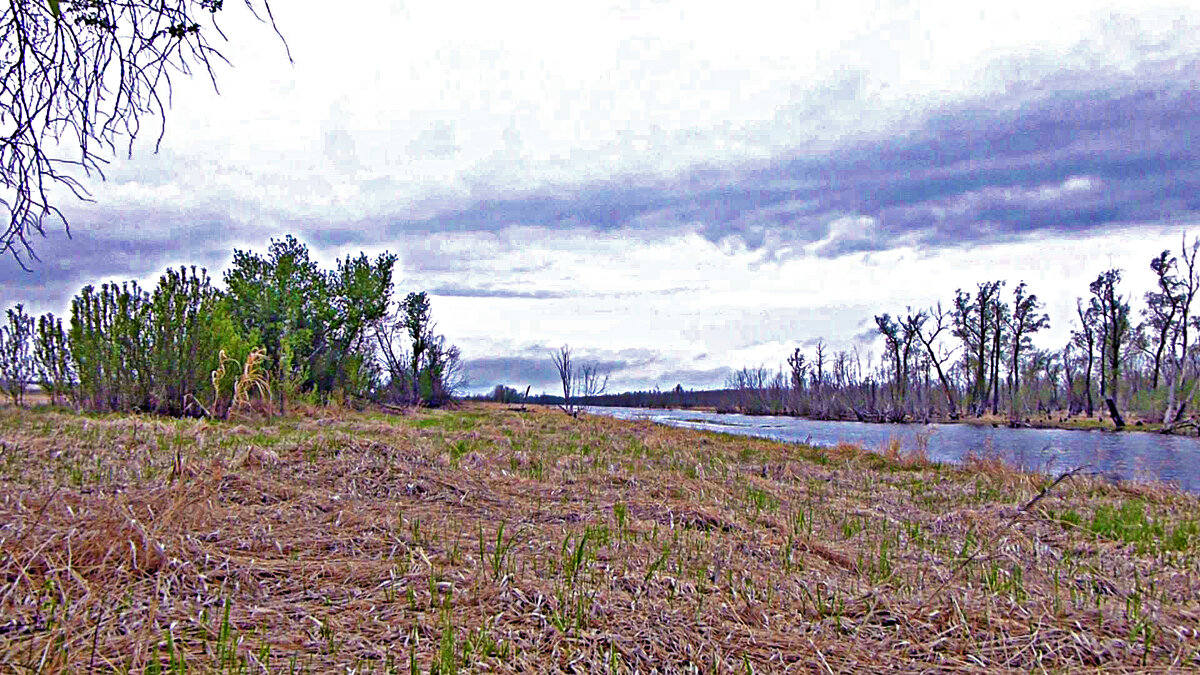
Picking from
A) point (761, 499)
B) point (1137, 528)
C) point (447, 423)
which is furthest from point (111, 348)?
point (1137, 528)

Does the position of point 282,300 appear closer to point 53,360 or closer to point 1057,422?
point 53,360

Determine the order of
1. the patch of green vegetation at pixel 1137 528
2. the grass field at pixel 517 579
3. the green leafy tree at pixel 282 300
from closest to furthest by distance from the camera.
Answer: the grass field at pixel 517 579 < the patch of green vegetation at pixel 1137 528 < the green leafy tree at pixel 282 300

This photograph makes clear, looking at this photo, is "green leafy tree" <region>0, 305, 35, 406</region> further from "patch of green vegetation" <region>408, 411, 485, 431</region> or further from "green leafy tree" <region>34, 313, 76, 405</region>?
"patch of green vegetation" <region>408, 411, 485, 431</region>

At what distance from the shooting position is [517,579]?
389 cm

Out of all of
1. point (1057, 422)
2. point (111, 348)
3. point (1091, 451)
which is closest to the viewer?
point (111, 348)

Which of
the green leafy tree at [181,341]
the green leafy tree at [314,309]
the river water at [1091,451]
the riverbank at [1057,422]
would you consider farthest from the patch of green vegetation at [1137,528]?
the riverbank at [1057,422]

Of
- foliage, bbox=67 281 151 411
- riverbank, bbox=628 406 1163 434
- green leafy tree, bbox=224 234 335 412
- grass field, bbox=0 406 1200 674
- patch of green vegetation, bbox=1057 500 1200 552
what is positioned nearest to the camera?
grass field, bbox=0 406 1200 674

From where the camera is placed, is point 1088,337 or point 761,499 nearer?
point 761,499

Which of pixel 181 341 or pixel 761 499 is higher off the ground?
pixel 181 341

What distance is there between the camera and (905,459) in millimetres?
16422

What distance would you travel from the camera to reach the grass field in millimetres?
3059

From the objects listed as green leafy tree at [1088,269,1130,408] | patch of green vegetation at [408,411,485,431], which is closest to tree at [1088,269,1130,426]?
green leafy tree at [1088,269,1130,408]

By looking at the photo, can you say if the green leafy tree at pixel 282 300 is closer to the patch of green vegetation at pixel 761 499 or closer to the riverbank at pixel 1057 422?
the patch of green vegetation at pixel 761 499

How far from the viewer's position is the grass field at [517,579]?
10.0ft
